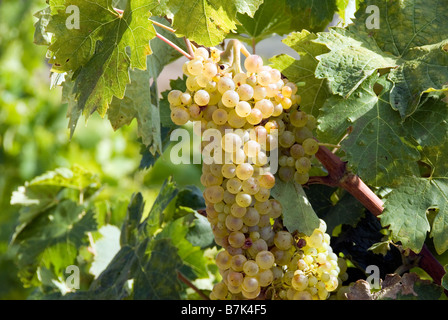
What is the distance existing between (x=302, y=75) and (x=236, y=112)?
0.11 metres

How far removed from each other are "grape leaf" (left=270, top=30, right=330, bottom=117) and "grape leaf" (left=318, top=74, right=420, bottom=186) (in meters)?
0.06

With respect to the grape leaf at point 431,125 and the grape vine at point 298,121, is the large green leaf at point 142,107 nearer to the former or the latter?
the grape vine at point 298,121

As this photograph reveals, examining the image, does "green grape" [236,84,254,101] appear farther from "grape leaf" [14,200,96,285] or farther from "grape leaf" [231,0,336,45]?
"grape leaf" [14,200,96,285]

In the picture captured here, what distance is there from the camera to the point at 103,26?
2.12 ft

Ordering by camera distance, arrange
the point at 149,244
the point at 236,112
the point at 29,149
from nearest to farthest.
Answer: the point at 236,112
the point at 149,244
the point at 29,149

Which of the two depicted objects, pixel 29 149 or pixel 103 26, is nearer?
pixel 103 26

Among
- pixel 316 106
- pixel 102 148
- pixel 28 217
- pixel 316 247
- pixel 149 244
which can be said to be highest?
pixel 316 106

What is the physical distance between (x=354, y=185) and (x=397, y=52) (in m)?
0.15

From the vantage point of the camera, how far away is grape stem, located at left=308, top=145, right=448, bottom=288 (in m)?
0.64

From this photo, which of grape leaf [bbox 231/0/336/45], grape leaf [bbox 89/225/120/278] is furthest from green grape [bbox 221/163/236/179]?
grape leaf [bbox 89/225/120/278]

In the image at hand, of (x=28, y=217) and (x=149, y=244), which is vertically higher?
(x=149, y=244)

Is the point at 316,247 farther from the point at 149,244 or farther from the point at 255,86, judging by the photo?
the point at 149,244

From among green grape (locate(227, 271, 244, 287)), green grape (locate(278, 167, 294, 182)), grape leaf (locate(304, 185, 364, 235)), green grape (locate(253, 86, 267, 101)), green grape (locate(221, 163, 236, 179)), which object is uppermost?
green grape (locate(253, 86, 267, 101))
